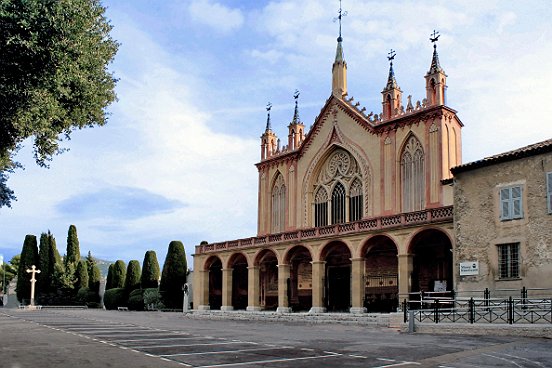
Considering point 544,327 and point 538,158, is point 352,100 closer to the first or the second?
point 538,158

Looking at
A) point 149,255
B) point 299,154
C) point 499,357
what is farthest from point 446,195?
point 149,255

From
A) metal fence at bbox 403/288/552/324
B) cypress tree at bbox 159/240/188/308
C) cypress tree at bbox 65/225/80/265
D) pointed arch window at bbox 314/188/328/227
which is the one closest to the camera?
metal fence at bbox 403/288/552/324

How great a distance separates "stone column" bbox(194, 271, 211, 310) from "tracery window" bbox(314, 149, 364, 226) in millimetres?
10332

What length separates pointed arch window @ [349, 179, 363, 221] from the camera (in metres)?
39.1

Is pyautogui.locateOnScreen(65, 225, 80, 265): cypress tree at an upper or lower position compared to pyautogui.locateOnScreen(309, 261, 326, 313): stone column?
upper

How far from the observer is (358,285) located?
3238cm

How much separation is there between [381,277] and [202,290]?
51.6 feet

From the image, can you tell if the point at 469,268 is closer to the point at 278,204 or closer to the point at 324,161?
the point at 324,161

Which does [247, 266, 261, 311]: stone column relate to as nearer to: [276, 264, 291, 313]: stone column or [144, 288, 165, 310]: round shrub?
[276, 264, 291, 313]: stone column

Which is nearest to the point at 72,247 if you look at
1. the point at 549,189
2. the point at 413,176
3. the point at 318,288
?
the point at 318,288

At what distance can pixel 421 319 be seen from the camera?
21.6 metres

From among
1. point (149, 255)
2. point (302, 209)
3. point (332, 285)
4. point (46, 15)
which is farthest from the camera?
point (149, 255)

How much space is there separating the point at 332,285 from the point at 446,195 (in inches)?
386

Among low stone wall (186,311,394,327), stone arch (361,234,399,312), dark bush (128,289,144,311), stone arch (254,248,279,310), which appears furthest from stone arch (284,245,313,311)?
dark bush (128,289,144,311)
